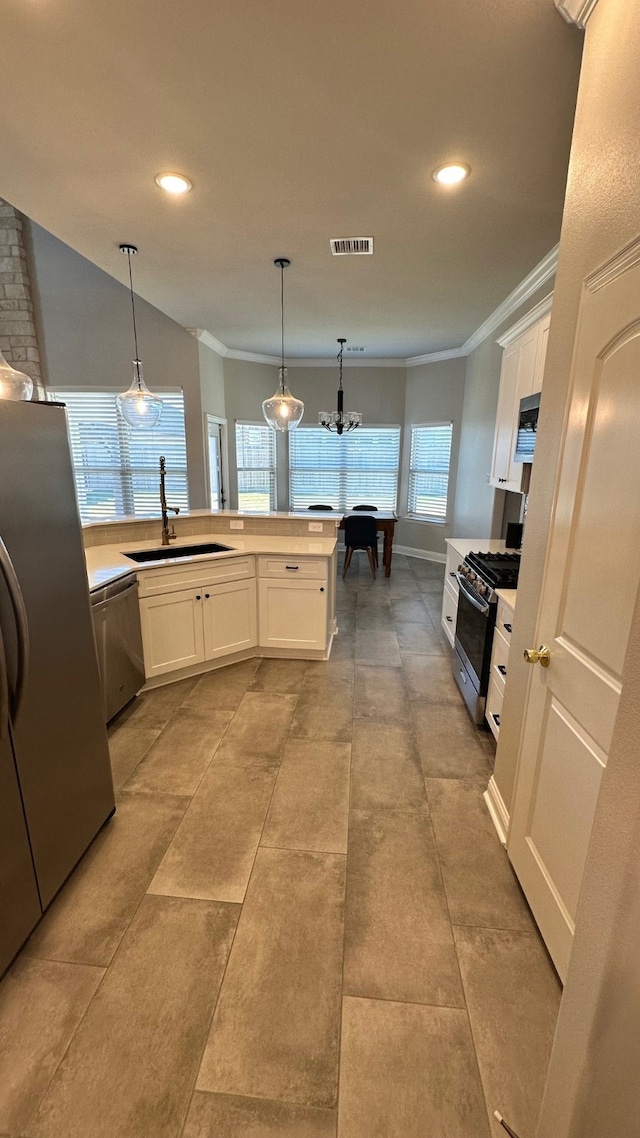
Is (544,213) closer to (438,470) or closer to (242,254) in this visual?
(242,254)

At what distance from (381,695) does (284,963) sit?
1778 mm

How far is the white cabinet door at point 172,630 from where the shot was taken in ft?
9.71

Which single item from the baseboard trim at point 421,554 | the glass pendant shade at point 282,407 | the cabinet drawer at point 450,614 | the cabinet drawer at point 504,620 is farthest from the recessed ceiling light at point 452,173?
the baseboard trim at point 421,554

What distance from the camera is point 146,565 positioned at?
2.88m

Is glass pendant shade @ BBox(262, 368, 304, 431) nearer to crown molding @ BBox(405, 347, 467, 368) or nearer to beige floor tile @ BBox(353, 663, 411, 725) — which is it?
beige floor tile @ BBox(353, 663, 411, 725)

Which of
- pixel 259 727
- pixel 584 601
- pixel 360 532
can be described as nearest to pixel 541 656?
pixel 584 601

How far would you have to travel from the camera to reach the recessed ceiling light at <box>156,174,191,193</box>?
93.7 inches

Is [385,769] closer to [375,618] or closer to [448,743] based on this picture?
[448,743]

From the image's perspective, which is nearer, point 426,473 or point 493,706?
point 493,706

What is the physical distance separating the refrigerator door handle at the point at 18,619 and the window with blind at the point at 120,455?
14.9ft

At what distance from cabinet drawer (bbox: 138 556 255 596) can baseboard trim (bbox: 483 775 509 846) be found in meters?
2.13

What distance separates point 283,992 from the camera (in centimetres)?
134

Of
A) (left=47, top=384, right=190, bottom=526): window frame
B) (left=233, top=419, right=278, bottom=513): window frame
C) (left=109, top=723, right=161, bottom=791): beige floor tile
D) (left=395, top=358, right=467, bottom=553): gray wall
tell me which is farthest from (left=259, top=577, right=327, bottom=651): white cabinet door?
(left=395, top=358, right=467, bottom=553): gray wall

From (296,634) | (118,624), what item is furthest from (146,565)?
(296,634)
